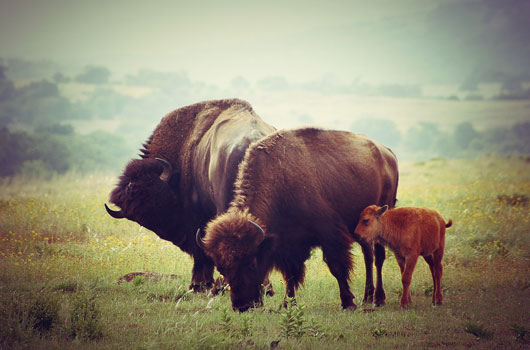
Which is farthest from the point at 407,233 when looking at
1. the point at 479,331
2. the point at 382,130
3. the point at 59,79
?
the point at 59,79

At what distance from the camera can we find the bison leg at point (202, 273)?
817cm

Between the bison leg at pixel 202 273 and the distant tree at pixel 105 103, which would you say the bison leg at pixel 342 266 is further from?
the distant tree at pixel 105 103

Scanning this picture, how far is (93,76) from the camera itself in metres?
108

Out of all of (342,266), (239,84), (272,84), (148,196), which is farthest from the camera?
(272,84)

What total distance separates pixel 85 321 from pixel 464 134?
86198mm

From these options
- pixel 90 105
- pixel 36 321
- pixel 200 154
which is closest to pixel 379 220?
pixel 200 154

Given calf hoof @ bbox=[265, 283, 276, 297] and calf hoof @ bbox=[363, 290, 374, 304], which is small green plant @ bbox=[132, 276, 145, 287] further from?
calf hoof @ bbox=[363, 290, 374, 304]

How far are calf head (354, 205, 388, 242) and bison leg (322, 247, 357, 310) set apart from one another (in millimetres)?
391

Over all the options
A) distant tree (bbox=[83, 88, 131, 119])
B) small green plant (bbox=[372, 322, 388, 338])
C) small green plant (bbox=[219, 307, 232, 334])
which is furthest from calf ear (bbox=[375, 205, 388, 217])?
distant tree (bbox=[83, 88, 131, 119])

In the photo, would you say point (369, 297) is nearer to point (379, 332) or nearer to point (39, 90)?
point (379, 332)

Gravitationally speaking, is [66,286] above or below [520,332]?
above

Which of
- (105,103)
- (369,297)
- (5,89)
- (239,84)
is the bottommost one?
(369,297)

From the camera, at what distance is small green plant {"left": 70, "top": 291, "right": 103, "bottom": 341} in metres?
5.14

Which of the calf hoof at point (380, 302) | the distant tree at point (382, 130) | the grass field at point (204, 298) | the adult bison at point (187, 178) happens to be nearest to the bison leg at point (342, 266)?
the grass field at point (204, 298)
